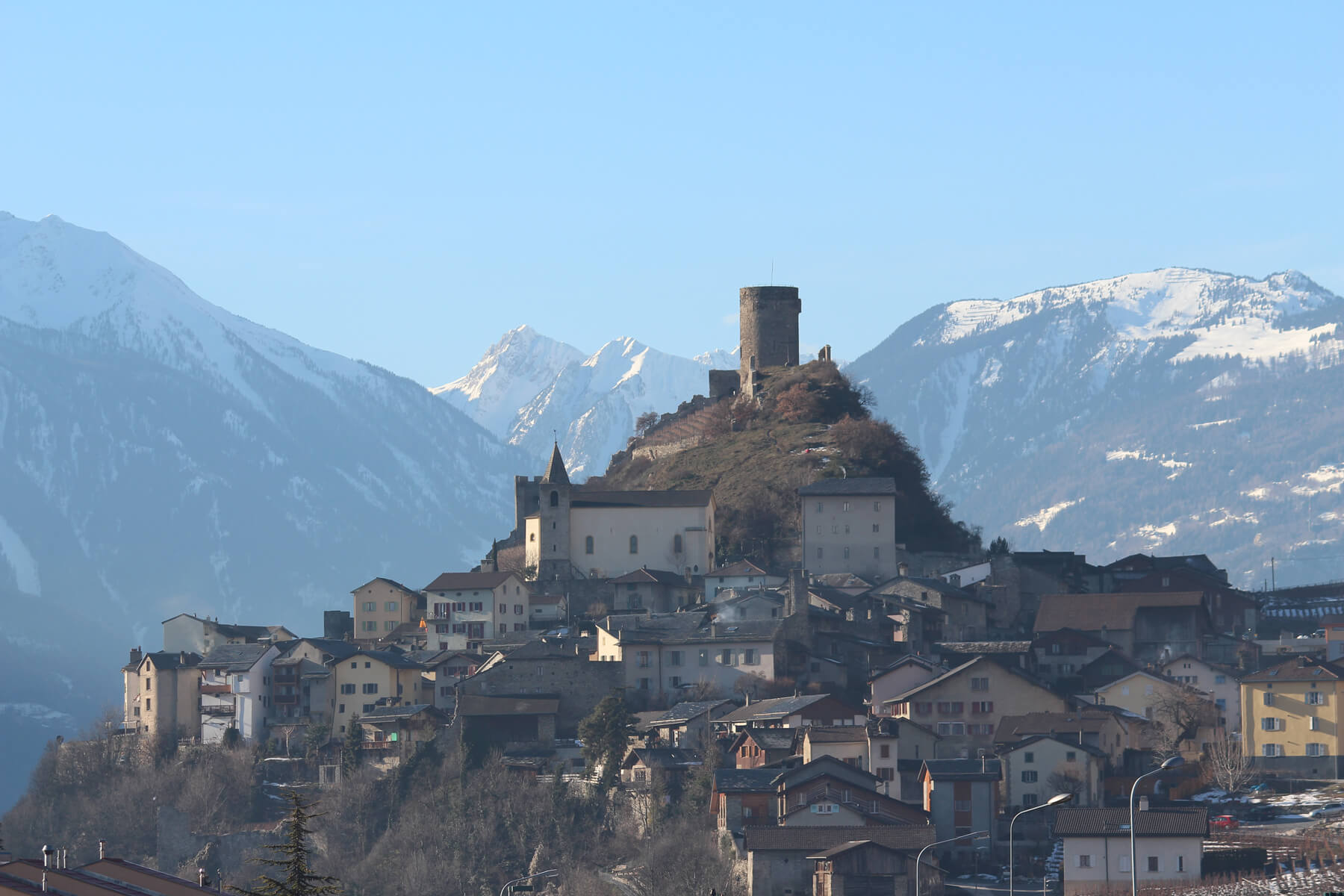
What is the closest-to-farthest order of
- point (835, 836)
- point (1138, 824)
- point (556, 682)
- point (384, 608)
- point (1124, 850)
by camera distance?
point (1138, 824), point (1124, 850), point (835, 836), point (556, 682), point (384, 608)

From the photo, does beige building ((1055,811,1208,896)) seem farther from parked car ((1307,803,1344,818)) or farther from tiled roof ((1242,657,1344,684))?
tiled roof ((1242,657,1344,684))

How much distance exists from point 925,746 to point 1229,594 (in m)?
32.2

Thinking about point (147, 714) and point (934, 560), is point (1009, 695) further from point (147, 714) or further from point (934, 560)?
point (147, 714)

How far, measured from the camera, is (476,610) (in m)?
112

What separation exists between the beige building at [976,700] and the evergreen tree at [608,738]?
34.8ft

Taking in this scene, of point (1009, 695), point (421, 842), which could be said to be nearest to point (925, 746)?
point (1009, 695)

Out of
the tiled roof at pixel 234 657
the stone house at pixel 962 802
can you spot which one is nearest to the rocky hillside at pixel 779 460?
the tiled roof at pixel 234 657

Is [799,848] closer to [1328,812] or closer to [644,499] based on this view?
[1328,812]

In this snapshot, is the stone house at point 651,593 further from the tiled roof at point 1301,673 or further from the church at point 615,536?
the tiled roof at point 1301,673

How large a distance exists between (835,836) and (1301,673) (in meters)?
23.1

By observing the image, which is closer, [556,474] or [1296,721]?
[1296,721]

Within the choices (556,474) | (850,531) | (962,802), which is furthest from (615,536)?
(962,802)

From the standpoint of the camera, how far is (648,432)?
149375mm

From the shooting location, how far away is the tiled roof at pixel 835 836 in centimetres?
7662
